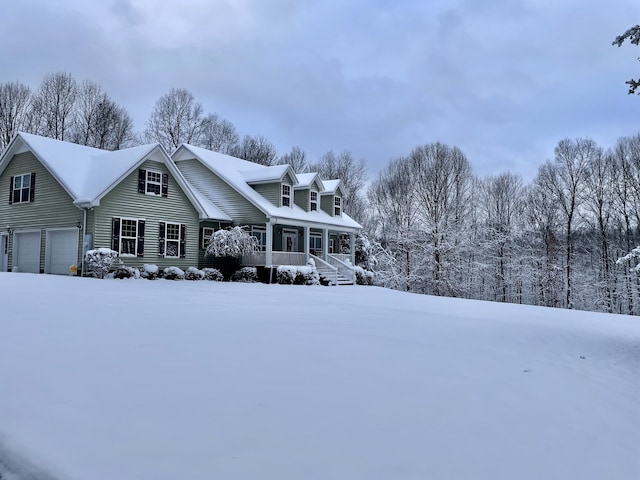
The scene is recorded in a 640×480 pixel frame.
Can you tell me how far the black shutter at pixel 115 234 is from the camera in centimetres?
1938

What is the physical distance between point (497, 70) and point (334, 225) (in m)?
13.1

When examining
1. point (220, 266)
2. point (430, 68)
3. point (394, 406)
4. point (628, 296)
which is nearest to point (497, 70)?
point (430, 68)

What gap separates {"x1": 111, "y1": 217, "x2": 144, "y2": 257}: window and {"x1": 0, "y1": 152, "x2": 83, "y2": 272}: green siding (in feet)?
4.48

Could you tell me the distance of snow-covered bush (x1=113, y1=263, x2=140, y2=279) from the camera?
720 inches

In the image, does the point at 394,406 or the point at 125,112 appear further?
the point at 125,112

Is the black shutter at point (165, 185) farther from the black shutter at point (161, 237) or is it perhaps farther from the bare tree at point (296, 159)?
the bare tree at point (296, 159)

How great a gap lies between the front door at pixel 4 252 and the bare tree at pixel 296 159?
2649cm

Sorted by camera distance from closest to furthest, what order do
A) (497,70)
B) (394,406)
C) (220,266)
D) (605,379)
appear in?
(394,406)
(605,379)
(220,266)
(497,70)

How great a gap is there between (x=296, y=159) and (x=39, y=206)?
1090 inches

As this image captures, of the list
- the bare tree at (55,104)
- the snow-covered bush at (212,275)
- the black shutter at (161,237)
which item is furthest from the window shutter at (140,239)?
the bare tree at (55,104)

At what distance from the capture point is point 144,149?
2075 centimetres

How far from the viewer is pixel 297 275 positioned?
903 inches

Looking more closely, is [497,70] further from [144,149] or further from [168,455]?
[168,455]

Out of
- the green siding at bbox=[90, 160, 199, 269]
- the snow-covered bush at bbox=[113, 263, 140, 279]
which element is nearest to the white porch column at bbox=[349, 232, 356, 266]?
the green siding at bbox=[90, 160, 199, 269]
